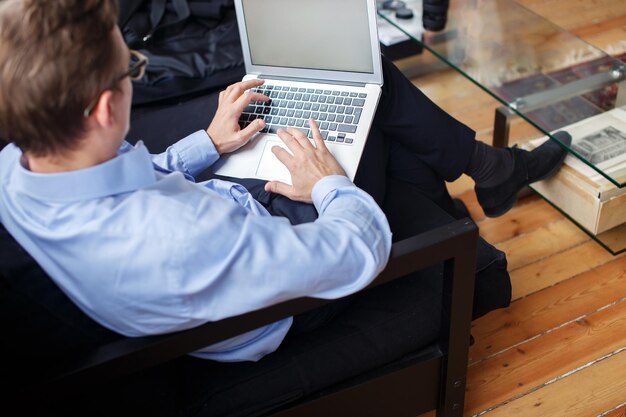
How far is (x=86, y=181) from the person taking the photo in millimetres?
989

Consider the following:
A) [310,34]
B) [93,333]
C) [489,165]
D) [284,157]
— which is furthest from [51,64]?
[489,165]

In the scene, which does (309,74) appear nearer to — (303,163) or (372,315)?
(303,163)

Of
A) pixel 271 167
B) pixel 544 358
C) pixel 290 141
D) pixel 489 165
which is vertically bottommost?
pixel 544 358

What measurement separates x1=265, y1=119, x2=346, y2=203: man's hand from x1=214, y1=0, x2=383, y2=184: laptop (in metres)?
0.07

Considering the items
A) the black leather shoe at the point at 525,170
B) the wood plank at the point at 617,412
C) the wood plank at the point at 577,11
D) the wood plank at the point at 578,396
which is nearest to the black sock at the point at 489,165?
the black leather shoe at the point at 525,170

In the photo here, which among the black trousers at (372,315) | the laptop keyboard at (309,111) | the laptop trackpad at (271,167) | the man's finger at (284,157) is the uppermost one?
the man's finger at (284,157)

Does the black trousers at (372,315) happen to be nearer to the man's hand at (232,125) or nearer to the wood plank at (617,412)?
the man's hand at (232,125)

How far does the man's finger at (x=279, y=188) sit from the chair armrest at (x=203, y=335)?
0.29 meters

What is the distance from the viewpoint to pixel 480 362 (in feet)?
5.69

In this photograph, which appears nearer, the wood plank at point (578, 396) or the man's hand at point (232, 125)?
the man's hand at point (232, 125)

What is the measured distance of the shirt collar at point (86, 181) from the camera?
3.22 ft

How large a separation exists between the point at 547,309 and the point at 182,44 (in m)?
1.46

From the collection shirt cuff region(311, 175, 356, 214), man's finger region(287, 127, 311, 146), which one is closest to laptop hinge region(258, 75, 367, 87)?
man's finger region(287, 127, 311, 146)

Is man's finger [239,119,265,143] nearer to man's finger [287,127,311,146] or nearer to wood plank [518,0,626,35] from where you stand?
man's finger [287,127,311,146]
